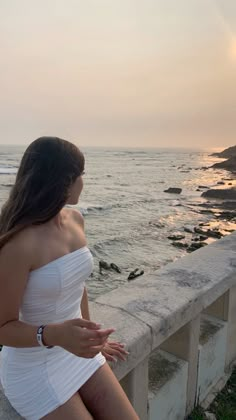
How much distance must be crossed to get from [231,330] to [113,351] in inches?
59.8

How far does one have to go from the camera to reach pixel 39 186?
66.3 inches

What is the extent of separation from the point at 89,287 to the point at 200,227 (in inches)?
348

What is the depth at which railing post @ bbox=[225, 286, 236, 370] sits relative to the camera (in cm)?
301

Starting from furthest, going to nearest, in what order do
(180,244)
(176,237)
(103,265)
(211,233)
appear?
1. (211,233)
2. (176,237)
3. (180,244)
4. (103,265)

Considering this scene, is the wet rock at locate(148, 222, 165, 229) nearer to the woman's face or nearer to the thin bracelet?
the woman's face

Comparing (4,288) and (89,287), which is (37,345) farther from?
(89,287)

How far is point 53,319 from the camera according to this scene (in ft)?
5.58

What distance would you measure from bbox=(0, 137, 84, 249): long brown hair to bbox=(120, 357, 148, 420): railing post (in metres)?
0.98

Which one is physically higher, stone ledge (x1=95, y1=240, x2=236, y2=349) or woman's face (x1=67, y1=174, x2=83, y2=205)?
woman's face (x1=67, y1=174, x2=83, y2=205)

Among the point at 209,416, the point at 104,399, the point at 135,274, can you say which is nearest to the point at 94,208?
the point at 135,274

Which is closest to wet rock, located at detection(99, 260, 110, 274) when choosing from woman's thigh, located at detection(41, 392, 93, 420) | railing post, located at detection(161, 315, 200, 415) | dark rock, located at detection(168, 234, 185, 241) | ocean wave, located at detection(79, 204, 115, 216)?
dark rock, located at detection(168, 234, 185, 241)

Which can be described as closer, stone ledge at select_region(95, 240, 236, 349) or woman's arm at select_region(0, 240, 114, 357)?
woman's arm at select_region(0, 240, 114, 357)

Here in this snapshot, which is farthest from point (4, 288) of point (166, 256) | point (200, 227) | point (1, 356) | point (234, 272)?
point (200, 227)

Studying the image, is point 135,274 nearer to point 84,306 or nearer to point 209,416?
point 209,416
